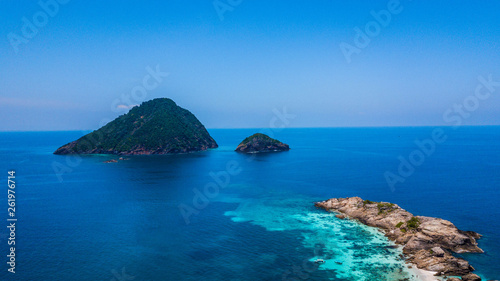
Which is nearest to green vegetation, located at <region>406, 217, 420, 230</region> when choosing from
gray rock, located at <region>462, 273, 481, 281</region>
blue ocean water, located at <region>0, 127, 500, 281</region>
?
blue ocean water, located at <region>0, 127, 500, 281</region>

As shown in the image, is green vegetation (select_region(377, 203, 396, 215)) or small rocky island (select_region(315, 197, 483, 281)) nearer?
small rocky island (select_region(315, 197, 483, 281))

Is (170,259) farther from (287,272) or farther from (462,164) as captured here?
(462,164)

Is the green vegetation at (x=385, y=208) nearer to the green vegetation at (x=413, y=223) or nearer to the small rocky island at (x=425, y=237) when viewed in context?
the small rocky island at (x=425, y=237)

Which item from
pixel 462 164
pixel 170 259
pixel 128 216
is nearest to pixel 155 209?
pixel 128 216

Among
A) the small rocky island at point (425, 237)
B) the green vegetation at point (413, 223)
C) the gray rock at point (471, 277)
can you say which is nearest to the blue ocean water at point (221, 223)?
the small rocky island at point (425, 237)

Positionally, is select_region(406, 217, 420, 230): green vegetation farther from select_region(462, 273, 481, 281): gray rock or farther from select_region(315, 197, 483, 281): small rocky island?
select_region(462, 273, 481, 281): gray rock

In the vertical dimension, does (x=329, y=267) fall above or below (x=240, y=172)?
below

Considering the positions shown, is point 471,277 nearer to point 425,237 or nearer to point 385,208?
point 425,237
